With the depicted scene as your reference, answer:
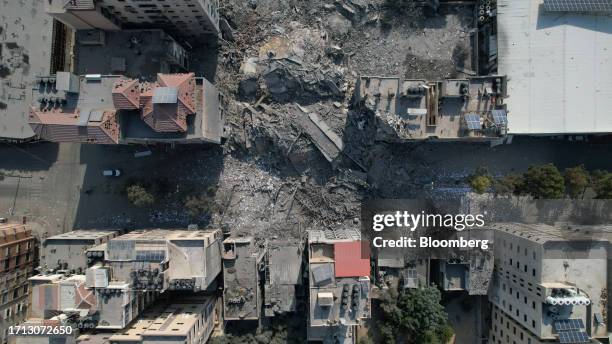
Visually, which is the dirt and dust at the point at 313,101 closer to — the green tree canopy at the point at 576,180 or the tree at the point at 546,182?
the tree at the point at 546,182

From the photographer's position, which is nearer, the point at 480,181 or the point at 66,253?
the point at 66,253

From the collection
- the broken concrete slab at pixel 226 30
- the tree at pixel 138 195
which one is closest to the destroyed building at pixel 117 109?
the tree at pixel 138 195

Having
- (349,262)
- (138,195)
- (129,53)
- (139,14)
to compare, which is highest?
(139,14)

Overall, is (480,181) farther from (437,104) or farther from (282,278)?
(282,278)

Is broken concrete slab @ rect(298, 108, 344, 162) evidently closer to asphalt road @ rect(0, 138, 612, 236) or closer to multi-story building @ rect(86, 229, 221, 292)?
asphalt road @ rect(0, 138, 612, 236)

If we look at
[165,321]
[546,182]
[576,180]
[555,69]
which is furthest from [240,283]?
[555,69]

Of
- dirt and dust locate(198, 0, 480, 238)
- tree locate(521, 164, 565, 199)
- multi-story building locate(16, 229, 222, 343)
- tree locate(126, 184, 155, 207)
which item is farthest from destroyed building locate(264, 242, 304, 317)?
tree locate(521, 164, 565, 199)
